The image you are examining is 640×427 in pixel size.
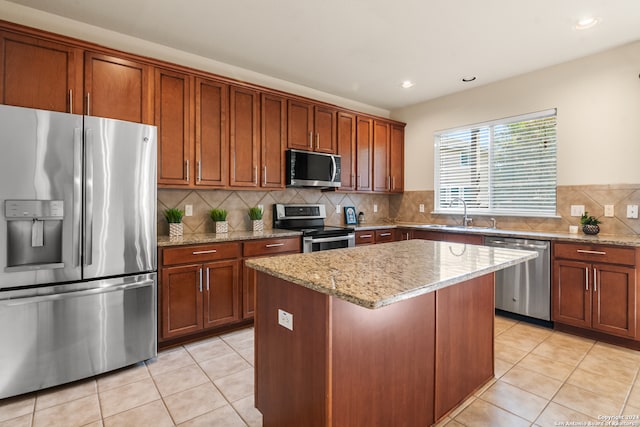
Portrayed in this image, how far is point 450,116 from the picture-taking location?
4.54 metres

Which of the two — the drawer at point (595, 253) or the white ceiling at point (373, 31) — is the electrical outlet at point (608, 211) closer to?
the drawer at point (595, 253)

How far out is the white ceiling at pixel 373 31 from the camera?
8.15 feet

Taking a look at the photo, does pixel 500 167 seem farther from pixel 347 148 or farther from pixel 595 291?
pixel 347 148

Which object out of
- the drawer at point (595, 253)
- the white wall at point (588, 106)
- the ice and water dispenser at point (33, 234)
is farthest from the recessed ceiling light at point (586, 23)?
the ice and water dispenser at point (33, 234)

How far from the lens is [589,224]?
10.5 ft

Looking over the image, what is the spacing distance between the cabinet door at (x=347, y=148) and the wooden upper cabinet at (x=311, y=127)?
0.41 ft

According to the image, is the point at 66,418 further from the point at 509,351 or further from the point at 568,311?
the point at 568,311

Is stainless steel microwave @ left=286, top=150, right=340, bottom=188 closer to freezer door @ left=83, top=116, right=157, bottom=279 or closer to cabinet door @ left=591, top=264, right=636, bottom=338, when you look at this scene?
freezer door @ left=83, top=116, right=157, bottom=279

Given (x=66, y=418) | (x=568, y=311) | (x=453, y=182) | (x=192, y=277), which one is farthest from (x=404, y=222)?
(x=66, y=418)

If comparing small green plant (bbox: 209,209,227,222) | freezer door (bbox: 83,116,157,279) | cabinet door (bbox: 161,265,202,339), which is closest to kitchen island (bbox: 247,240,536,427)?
freezer door (bbox: 83,116,157,279)

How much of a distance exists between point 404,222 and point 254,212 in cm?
253

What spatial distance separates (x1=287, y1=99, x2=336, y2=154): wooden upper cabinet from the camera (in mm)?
3834

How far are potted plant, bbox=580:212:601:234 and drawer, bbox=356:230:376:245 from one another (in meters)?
2.19

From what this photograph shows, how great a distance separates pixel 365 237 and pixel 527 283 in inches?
71.9
